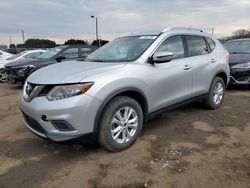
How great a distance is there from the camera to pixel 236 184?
3.35 metres

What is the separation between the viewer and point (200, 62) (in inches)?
227

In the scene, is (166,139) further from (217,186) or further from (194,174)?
(217,186)

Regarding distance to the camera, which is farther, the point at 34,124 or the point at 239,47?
the point at 239,47

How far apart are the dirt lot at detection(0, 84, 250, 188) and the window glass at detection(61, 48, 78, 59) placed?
5209mm

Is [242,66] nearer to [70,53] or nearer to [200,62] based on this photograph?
[200,62]

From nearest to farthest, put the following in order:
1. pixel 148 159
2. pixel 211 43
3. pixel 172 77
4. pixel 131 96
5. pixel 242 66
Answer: pixel 148 159 < pixel 131 96 < pixel 172 77 < pixel 211 43 < pixel 242 66

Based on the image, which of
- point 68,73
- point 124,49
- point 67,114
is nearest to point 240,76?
point 124,49

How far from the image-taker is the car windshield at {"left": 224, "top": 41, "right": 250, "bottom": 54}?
9701 millimetres

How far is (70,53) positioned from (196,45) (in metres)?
5.89

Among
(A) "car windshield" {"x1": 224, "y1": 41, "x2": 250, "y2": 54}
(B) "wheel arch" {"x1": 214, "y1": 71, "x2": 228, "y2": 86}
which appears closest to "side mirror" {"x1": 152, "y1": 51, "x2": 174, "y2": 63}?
(B) "wheel arch" {"x1": 214, "y1": 71, "x2": 228, "y2": 86}

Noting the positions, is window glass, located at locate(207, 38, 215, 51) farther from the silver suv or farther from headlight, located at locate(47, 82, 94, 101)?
headlight, located at locate(47, 82, 94, 101)

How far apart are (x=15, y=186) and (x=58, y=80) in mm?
1337

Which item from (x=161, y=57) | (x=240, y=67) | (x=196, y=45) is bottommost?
(x=240, y=67)

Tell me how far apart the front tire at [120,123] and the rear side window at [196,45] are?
1.88 meters
